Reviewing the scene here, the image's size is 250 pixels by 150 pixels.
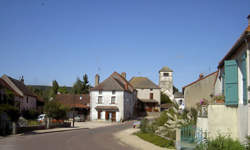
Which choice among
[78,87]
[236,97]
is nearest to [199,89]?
[236,97]

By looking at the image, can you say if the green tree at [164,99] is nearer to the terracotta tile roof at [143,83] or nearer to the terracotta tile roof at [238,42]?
the terracotta tile roof at [143,83]

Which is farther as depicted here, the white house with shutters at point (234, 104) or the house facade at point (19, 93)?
the house facade at point (19, 93)

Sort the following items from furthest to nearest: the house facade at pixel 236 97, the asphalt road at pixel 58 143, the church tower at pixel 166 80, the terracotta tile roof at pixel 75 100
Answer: the church tower at pixel 166 80 → the terracotta tile roof at pixel 75 100 → the asphalt road at pixel 58 143 → the house facade at pixel 236 97

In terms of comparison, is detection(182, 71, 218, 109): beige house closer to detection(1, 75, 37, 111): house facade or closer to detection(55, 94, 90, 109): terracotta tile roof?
detection(1, 75, 37, 111): house facade

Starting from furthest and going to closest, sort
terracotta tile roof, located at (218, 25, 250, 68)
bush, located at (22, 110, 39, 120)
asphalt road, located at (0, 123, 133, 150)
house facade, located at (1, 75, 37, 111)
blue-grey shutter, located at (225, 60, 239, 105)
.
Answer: bush, located at (22, 110, 39, 120), house facade, located at (1, 75, 37, 111), asphalt road, located at (0, 123, 133, 150), blue-grey shutter, located at (225, 60, 239, 105), terracotta tile roof, located at (218, 25, 250, 68)

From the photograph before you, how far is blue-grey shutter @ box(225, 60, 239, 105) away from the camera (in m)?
13.5

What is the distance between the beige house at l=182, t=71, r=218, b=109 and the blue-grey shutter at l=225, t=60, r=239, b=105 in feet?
40.8

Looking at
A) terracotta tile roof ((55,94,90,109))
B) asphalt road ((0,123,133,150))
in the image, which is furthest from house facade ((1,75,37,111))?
asphalt road ((0,123,133,150))

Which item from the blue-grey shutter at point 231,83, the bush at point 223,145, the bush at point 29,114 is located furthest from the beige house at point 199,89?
the bush at point 29,114

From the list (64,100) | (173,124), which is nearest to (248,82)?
(173,124)

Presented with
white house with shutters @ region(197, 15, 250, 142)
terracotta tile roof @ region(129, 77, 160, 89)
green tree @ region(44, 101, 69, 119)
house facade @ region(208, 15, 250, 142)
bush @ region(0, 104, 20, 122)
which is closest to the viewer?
house facade @ region(208, 15, 250, 142)

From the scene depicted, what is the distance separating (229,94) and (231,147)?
8.64ft

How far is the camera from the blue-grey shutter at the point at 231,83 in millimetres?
13494

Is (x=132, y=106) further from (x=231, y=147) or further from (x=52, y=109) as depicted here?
(x=231, y=147)
